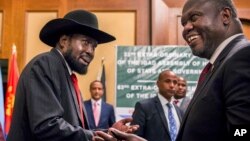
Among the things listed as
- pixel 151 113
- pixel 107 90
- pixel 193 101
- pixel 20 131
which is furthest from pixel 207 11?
pixel 107 90

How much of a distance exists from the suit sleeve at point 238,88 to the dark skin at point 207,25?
0.90 feet

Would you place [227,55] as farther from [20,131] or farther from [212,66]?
[20,131]

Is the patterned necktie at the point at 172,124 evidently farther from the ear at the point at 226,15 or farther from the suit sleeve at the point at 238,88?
the suit sleeve at the point at 238,88

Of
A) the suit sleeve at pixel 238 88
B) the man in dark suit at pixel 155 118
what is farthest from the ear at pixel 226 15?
the man in dark suit at pixel 155 118

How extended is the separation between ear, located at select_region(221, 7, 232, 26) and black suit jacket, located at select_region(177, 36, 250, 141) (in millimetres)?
123

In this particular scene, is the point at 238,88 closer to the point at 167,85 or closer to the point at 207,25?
the point at 207,25

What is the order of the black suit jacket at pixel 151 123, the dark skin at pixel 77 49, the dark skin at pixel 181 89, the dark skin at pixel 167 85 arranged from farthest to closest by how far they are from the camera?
the dark skin at pixel 181 89
the dark skin at pixel 167 85
the black suit jacket at pixel 151 123
the dark skin at pixel 77 49

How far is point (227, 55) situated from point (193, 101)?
0.23 m

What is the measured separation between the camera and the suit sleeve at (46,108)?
2441mm

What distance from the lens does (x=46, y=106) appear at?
249 centimetres

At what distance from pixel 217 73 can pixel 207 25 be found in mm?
292

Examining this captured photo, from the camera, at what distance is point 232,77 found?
1.63 meters

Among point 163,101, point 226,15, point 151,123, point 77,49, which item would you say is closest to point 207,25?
point 226,15

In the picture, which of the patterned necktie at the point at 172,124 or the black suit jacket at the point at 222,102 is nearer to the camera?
the black suit jacket at the point at 222,102
